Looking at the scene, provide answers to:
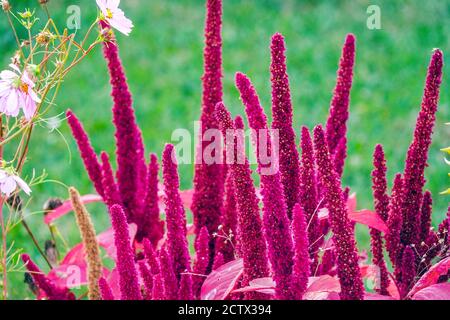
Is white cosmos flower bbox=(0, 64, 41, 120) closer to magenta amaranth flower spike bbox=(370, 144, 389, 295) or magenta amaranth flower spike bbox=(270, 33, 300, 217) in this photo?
magenta amaranth flower spike bbox=(270, 33, 300, 217)

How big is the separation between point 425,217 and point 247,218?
1.12 ft

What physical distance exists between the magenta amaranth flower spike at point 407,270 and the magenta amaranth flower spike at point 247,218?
25cm

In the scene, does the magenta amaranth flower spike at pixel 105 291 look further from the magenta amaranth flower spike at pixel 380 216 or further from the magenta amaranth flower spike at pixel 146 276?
the magenta amaranth flower spike at pixel 380 216

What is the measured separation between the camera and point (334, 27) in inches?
202

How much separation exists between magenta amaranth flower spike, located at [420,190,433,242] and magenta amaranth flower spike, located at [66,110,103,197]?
0.51 metres

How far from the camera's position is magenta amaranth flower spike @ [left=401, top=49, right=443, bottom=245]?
96 centimetres

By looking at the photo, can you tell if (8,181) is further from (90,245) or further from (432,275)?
(432,275)

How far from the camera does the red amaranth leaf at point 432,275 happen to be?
883 mm

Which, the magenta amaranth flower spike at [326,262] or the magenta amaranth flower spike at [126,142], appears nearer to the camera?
the magenta amaranth flower spike at [326,262]

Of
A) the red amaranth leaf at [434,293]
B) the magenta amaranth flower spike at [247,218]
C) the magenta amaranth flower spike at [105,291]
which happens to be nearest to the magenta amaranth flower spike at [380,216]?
the red amaranth leaf at [434,293]

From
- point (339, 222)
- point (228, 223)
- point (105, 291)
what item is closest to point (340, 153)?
point (228, 223)

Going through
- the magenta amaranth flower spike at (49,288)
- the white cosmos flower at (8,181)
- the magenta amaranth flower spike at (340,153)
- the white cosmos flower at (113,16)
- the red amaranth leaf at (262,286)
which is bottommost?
the magenta amaranth flower spike at (49,288)

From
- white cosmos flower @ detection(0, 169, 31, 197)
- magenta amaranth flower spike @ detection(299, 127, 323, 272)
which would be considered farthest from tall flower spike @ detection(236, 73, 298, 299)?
white cosmos flower @ detection(0, 169, 31, 197)
